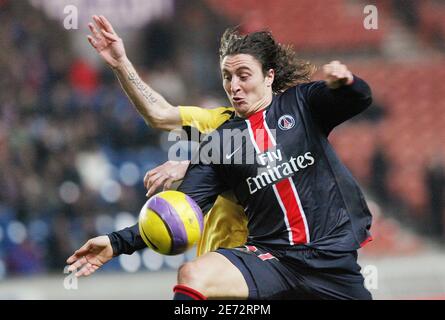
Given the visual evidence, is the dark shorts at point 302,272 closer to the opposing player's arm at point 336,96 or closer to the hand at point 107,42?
the opposing player's arm at point 336,96

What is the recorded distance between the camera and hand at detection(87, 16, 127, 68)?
4.94 metres

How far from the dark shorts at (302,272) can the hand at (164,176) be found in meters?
0.61

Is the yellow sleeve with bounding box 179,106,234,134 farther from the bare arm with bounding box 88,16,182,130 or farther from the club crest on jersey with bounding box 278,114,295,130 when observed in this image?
the club crest on jersey with bounding box 278,114,295,130

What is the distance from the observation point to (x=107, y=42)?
16.3ft

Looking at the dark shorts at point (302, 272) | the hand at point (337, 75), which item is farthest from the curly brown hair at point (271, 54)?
the dark shorts at point (302, 272)

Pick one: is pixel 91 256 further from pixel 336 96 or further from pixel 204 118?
pixel 336 96

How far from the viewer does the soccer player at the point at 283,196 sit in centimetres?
436

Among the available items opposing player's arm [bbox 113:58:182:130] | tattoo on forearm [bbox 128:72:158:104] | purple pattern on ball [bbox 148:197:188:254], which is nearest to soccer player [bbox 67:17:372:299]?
purple pattern on ball [bbox 148:197:188:254]

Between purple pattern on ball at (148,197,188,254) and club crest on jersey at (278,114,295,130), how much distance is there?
79 cm

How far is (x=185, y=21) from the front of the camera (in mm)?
13039

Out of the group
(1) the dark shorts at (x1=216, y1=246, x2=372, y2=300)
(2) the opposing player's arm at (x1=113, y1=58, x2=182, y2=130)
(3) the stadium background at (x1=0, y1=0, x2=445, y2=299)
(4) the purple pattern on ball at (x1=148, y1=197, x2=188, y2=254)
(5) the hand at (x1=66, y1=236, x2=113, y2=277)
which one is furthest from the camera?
(3) the stadium background at (x1=0, y1=0, x2=445, y2=299)

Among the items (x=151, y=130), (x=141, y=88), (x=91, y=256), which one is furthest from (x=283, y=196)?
(x=151, y=130)

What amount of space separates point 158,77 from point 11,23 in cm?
222
